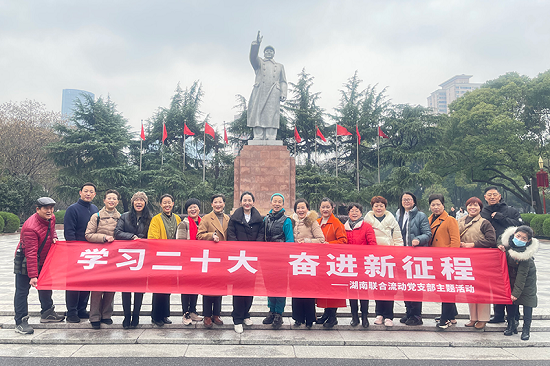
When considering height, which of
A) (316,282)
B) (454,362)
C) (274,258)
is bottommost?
(454,362)

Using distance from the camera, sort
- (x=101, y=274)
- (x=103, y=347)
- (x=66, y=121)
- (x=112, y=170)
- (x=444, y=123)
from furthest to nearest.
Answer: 1. (x=66, y=121)
2. (x=444, y=123)
3. (x=112, y=170)
4. (x=101, y=274)
5. (x=103, y=347)

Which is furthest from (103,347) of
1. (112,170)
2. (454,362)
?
(112,170)

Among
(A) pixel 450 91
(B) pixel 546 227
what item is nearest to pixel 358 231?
(B) pixel 546 227

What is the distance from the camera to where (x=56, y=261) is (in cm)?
413

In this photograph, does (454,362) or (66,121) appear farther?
(66,121)

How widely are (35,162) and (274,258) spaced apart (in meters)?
24.5

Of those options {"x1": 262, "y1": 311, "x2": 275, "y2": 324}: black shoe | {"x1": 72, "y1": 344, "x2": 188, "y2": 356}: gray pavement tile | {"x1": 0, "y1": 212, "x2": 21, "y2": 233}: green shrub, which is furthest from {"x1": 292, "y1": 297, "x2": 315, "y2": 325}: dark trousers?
Answer: {"x1": 0, "y1": 212, "x2": 21, "y2": 233}: green shrub

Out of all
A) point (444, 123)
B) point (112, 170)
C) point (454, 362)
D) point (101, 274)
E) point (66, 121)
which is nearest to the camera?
point (454, 362)

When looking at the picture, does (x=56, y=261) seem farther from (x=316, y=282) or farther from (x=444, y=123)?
(x=444, y=123)

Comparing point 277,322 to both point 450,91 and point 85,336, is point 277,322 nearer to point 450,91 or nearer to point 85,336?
point 85,336

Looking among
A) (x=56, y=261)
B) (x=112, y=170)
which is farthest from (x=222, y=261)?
(x=112, y=170)

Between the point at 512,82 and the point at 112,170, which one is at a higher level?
the point at 512,82

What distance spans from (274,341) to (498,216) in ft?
9.92

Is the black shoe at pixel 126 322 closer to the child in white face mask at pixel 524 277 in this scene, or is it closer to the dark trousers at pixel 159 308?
the dark trousers at pixel 159 308
